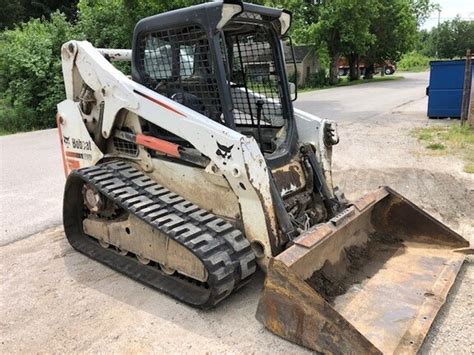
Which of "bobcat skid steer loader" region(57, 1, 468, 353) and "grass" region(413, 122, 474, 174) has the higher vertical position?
"bobcat skid steer loader" region(57, 1, 468, 353)

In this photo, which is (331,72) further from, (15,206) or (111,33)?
(15,206)

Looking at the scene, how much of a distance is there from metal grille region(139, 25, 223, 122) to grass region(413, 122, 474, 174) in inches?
190

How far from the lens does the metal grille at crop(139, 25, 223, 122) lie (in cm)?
374

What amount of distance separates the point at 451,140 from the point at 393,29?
28.8m

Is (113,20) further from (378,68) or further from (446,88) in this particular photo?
(378,68)

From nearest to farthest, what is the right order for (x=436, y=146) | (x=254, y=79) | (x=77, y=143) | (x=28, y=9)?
(x=254, y=79)
(x=77, y=143)
(x=436, y=146)
(x=28, y=9)

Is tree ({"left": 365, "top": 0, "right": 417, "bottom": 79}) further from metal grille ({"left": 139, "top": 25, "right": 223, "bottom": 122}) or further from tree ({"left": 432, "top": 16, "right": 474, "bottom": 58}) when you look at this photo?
tree ({"left": 432, "top": 16, "right": 474, "bottom": 58})

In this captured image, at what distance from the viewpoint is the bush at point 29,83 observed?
14.9 metres

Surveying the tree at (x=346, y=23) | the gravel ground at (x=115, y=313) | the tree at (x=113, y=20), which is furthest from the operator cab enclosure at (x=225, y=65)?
the tree at (x=346, y=23)

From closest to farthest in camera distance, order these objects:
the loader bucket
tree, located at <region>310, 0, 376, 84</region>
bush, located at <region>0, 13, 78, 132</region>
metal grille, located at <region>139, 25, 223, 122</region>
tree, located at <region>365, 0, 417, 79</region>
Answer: the loader bucket, metal grille, located at <region>139, 25, 223, 122</region>, bush, located at <region>0, 13, 78, 132</region>, tree, located at <region>310, 0, 376, 84</region>, tree, located at <region>365, 0, 417, 79</region>

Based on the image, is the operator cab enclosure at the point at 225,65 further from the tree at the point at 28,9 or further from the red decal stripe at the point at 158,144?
the tree at the point at 28,9

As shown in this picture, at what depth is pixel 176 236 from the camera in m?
3.39

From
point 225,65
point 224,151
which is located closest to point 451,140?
point 225,65

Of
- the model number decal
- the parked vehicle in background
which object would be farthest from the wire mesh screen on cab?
the parked vehicle in background
